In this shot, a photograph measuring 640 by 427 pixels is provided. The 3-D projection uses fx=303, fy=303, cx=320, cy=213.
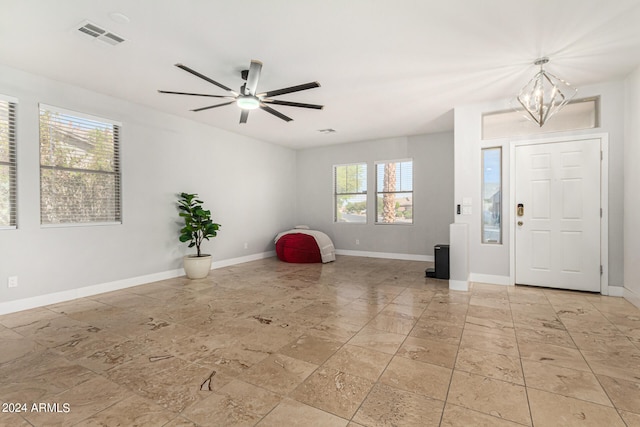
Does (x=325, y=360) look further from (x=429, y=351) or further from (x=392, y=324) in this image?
(x=392, y=324)

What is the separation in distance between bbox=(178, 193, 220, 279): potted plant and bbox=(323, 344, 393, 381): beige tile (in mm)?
3396

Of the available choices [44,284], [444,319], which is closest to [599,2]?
[444,319]

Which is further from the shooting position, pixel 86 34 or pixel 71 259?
pixel 71 259

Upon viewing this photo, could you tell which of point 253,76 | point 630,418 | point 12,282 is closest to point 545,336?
point 630,418

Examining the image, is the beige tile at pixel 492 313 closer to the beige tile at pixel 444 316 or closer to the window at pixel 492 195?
the beige tile at pixel 444 316

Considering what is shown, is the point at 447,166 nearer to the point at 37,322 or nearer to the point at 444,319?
the point at 444,319

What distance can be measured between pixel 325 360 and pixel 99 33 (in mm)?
3563

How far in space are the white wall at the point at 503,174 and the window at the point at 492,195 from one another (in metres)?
0.07

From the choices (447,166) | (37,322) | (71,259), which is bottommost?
(37,322)

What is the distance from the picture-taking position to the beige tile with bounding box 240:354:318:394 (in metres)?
2.03

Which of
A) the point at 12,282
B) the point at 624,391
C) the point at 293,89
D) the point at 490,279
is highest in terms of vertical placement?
the point at 293,89

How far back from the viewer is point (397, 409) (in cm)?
178

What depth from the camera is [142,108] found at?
190 inches

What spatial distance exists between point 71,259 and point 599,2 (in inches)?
244
